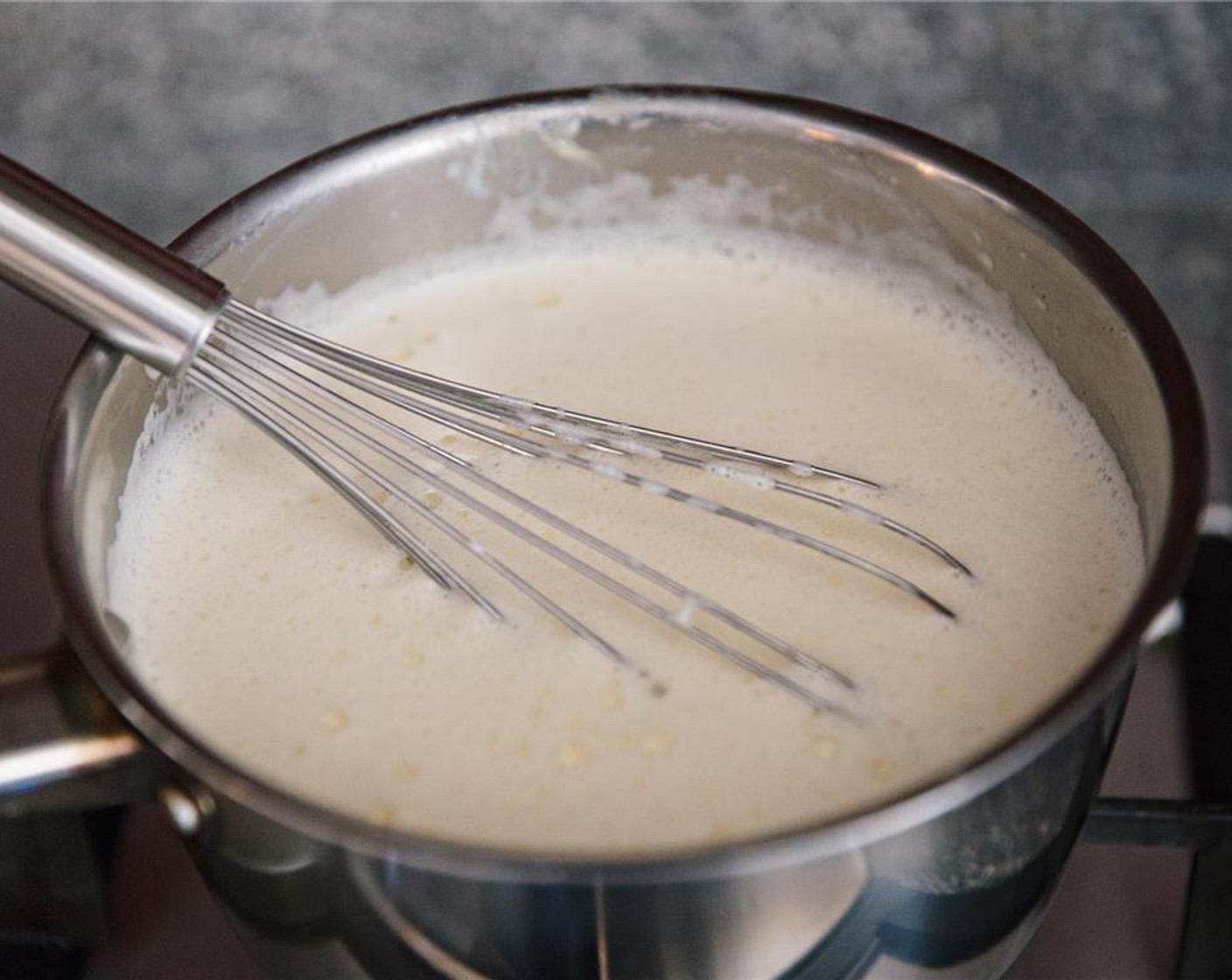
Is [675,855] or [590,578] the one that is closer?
[675,855]

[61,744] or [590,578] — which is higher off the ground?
[590,578]

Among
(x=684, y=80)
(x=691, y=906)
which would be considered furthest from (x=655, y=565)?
(x=684, y=80)

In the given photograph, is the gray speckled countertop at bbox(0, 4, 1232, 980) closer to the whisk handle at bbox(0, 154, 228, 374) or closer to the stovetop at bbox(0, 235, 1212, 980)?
the stovetop at bbox(0, 235, 1212, 980)

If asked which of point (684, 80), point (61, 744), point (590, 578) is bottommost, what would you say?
point (61, 744)

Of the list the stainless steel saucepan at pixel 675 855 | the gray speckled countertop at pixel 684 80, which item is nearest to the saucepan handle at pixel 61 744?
the stainless steel saucepan at pixel 675 855

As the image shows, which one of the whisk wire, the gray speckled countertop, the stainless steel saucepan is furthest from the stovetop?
the gray speckled countertop

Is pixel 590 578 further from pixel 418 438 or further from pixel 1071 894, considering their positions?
pixel 1071 894
